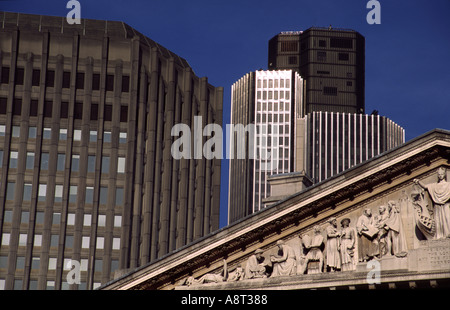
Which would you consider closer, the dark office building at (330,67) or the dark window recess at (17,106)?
the dark window recess at (17,106)

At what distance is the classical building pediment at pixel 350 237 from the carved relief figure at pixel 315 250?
40 millimetres

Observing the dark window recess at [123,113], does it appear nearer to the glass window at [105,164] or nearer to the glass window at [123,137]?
the glass window at [123,137]

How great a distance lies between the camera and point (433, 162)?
38.8 meters

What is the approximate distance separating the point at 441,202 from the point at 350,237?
3.97 metres

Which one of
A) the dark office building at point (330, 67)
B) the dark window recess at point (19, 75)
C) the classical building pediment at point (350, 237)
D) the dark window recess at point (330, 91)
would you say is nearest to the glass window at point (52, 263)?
the dark window recess at point (19, 75)

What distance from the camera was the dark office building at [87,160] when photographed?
97.4 metres

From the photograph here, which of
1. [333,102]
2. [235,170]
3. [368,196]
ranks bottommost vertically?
[368,196]

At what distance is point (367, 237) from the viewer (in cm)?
3919

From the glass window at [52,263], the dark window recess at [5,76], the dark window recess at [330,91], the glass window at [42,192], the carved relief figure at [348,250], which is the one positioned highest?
the dark window recess at [330,91]

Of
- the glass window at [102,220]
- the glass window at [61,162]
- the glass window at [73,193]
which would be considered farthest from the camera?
the glass window at [61,162]

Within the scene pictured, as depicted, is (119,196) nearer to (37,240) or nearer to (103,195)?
(103,195)

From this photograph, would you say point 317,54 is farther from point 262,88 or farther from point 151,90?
point 151,90
